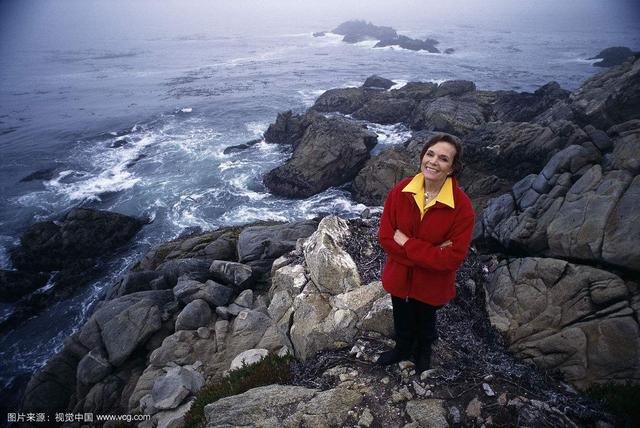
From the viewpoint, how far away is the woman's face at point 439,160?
4.19 metres

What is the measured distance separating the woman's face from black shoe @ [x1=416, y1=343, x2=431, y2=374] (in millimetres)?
2749

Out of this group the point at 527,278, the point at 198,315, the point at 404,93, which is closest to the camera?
the point at 527,278

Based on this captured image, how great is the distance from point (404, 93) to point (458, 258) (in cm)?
4613

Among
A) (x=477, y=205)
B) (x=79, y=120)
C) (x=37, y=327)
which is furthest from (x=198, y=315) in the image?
(x=79, y=120)

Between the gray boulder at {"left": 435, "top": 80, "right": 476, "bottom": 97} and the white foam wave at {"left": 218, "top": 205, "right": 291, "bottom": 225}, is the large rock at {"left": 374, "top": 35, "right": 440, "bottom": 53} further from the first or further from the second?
the white foam wave at {"left": 218, "top": 205, "right": 291, "bottom": 225}

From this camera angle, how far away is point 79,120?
163ft

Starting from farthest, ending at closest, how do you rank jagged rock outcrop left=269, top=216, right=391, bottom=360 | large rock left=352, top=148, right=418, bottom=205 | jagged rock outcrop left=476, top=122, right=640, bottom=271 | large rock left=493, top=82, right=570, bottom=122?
large rock left=493, top=82, right=570, bottom=122, large rock left=352, top=148, right=418, bottom=205, jagged rock outcrop left=476, top=122, right=640, bottom=271, jagged rock outcrop left=269, top=216, right=391, bottom=360

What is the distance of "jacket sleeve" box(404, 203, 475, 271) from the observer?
4.22 m

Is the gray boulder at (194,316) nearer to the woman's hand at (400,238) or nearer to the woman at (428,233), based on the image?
the woman at (428,233)

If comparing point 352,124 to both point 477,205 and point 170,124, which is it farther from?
point 170,124

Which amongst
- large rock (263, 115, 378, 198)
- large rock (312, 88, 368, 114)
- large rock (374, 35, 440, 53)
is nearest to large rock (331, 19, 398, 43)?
large rock (374, 35, 440, 53)

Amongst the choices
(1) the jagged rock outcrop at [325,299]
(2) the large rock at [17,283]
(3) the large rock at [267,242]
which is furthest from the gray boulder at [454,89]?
(2) the large rock at [17,283]

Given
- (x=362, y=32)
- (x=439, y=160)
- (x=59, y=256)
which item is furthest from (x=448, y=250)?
(x=362, y=32)

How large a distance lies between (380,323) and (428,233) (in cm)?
257
